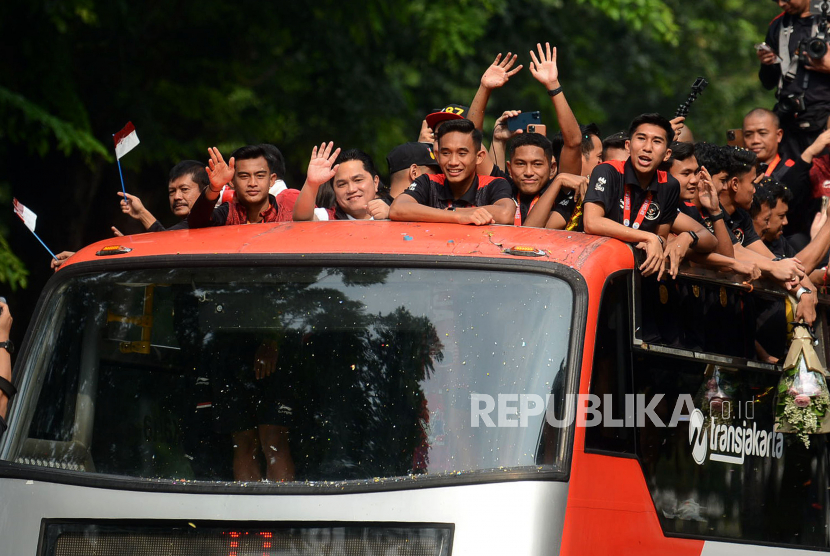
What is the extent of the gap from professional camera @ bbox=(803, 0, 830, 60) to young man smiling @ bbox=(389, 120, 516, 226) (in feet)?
13.4

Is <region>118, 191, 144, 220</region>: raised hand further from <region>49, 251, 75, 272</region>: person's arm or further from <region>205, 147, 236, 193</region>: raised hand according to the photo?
<region>205, 147, 236, 193</region>: raised hand

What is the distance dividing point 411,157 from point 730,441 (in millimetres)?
2698

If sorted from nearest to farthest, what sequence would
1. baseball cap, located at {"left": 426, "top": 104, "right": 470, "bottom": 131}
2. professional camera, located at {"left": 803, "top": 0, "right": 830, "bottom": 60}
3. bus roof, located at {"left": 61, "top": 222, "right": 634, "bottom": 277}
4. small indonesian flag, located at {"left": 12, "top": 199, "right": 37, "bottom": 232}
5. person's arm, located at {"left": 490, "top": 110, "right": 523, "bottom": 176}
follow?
bus roof, located at {"left": 61, "top": 222, "right": 634, "bottom": 277}, small indonesian flag, located at {"left": 12, "top": 199, "right": 37, "bottom": 232}, baseball cap, located at {"left": 426, "top": 104, "right": 470, "bottom": 131}, person's arm, located at {"left": 490, "top": 110, "right": 523, "bottom": 176}, professional camera, located at {"left": 803, "top": 0, "right": 830, "bottom": 60}

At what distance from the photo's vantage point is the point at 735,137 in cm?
898

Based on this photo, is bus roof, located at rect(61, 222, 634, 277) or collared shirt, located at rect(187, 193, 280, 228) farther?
collared shirt, located at rect(187, 193, 280, 228)

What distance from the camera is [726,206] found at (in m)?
7.24

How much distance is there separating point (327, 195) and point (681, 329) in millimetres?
2898

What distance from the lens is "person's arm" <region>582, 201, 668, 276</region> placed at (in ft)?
16.3

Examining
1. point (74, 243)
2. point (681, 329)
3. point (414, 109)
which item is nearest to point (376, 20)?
point (414, 109)

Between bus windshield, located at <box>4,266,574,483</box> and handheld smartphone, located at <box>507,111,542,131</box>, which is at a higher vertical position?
handheld smartphone, located at <box>507,111,542,131</box>

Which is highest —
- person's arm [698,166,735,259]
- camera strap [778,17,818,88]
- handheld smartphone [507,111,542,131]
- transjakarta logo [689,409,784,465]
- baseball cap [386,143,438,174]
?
camera strap [778,17,818,88]

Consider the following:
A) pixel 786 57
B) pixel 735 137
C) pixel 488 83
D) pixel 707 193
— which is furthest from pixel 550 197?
pixel 786 57

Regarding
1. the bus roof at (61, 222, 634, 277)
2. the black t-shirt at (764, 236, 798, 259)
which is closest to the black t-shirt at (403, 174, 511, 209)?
the bus roof at (61, 222, 634, 277)

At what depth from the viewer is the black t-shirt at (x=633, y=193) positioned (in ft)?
18.4
